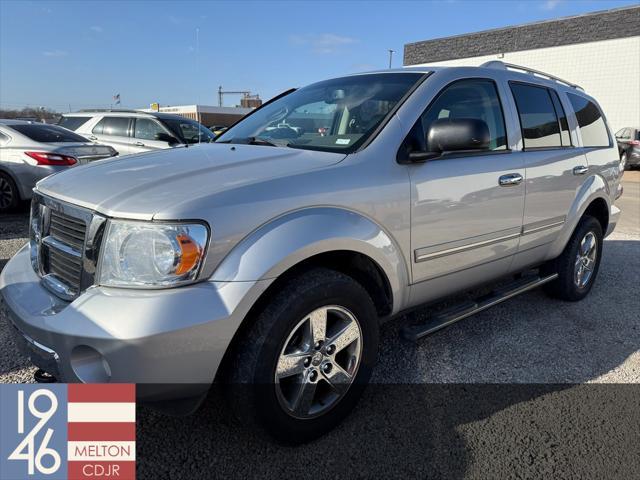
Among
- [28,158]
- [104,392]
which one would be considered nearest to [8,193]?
[28,158]

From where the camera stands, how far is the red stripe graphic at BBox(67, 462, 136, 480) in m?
1.88

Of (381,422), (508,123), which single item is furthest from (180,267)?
(508,123)

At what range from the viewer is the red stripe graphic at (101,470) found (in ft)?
6.16

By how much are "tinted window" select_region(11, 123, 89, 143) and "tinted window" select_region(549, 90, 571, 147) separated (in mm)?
6852

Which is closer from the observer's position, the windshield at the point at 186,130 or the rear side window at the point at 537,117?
the rear side window at the point at 537,117

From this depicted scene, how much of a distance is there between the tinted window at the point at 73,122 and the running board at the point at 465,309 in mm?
9225

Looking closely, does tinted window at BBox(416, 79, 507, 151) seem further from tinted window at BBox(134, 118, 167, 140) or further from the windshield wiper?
tinted window at BBox(134, 118, 167, 140)

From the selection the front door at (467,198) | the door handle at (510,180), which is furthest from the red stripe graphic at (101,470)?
the door handle at (510,180)

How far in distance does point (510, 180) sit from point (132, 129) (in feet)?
26.4

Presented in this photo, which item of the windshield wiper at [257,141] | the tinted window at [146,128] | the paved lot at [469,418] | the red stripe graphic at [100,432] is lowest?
the paved lot at [469,418]

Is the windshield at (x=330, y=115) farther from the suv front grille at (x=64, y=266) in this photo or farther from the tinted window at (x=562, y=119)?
the tinted window at (x=562, y=119)

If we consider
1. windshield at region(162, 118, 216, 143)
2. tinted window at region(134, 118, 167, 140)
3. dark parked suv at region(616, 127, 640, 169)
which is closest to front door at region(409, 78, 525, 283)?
windshield at region(162, 118, 216, 143)

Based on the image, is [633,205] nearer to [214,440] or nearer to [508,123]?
[508,123]

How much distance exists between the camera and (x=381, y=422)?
2.45m
